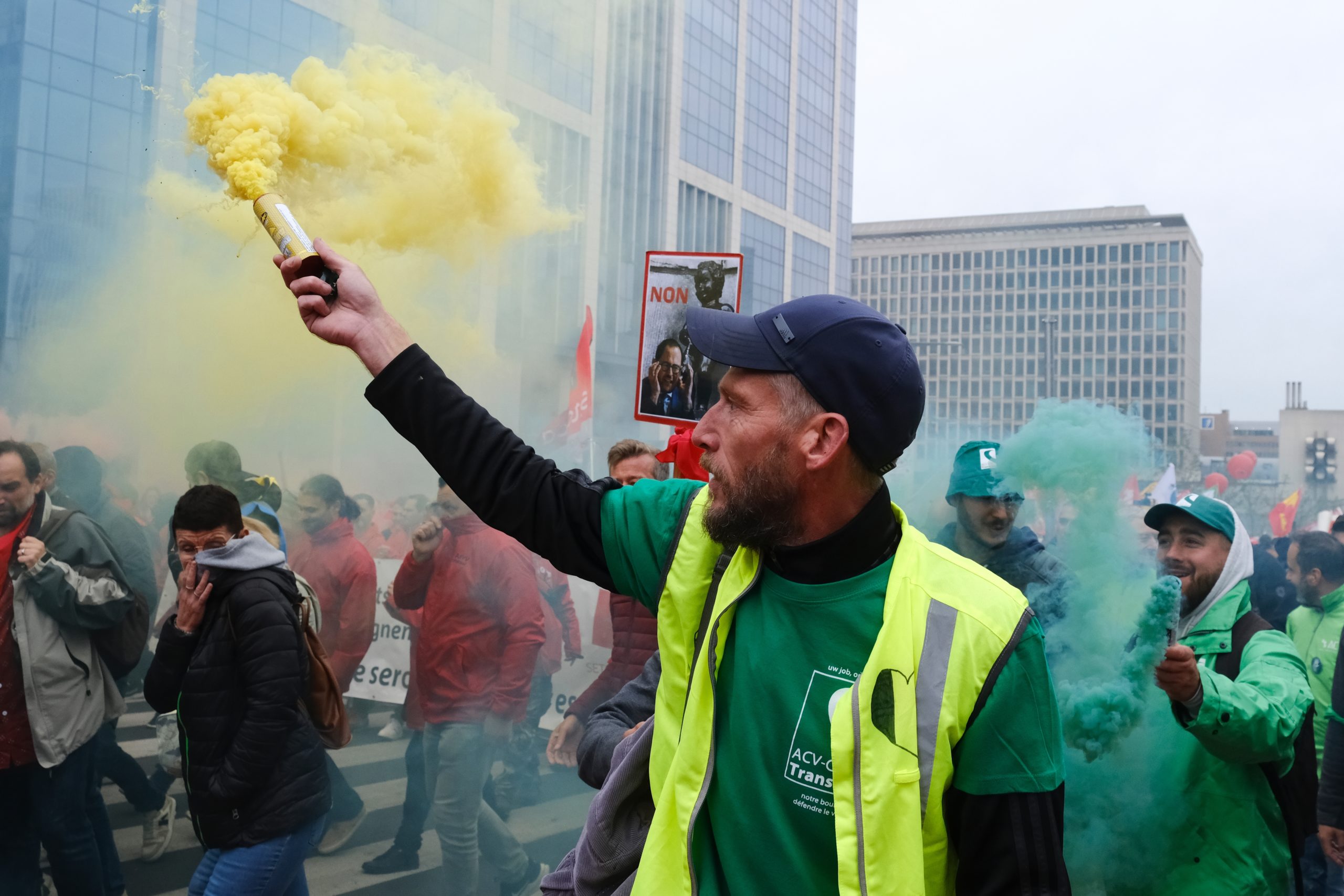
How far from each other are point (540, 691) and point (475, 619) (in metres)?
0.98

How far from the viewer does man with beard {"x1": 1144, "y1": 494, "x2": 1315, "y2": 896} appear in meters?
2.32

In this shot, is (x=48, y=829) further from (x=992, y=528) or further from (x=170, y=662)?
(x=992, y=528)

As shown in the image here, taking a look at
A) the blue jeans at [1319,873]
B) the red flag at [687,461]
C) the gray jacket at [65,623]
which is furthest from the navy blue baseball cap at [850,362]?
the blue jeans at [1319,873]

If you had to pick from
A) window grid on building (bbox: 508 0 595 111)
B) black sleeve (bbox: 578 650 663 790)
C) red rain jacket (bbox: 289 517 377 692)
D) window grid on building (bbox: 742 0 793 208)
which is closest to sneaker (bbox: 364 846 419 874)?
red rain jacket (bbox: 289 517 377 692)

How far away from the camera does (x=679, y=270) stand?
15.5ft

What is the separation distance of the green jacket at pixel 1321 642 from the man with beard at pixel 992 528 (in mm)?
2397

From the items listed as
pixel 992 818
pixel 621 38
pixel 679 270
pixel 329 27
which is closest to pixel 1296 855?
pixel 992 818

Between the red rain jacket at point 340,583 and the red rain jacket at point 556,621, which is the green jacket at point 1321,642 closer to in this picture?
the red rain jacket at point 556,621

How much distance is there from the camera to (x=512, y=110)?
6.56 meters

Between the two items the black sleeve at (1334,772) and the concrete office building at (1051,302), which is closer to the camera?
the black sleeve at (1334,772)

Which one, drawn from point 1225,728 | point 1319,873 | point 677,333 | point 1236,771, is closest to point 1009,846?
point 1225,728

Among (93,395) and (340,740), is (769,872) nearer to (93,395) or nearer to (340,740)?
(340,740)

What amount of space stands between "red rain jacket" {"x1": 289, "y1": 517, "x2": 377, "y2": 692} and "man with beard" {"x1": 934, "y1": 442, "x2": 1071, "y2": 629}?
3.15 m

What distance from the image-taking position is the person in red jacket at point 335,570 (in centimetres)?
528
